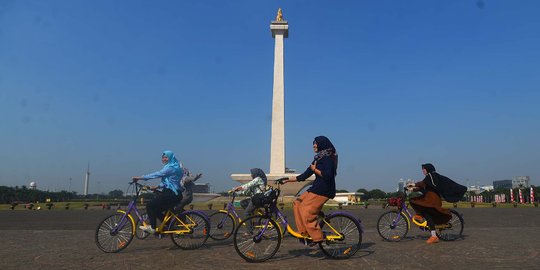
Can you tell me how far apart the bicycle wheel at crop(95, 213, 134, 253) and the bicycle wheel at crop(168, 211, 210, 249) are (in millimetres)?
754

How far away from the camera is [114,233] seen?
674cm

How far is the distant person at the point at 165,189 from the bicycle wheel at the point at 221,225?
1299 mm

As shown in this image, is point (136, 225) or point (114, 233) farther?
point (136, 225)

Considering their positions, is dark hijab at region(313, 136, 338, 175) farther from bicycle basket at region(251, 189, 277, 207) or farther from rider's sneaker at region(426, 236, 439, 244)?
rider's sneaker at region(426, 236, 439, 244)

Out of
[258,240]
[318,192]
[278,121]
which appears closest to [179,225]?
[258,240]

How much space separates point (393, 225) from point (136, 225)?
17.6ft

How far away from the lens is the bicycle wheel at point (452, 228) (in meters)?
8.22

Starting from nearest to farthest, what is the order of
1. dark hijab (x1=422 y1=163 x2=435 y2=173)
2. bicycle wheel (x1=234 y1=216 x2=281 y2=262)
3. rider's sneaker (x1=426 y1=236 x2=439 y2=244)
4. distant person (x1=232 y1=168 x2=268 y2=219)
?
bicycle wheel (x1=234 y1=216 x2=281 y2=262), distant person (x1=232 y1=168 x2=268 y2=219), rider's sneaker (x1=426 y1=236 x2=439 y2=244), dark hijab (x1=422 y1=163 x2=435 y2=173)

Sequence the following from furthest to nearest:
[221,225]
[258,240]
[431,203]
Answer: [221,225]
[431,203]
[258,240]

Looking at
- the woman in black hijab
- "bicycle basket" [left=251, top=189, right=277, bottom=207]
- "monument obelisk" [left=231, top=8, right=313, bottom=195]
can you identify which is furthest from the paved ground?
"monument obelisk" [left=231, top=8, right=313, bottom=195]

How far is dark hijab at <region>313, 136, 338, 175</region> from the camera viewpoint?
614 cm

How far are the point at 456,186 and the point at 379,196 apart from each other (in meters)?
113

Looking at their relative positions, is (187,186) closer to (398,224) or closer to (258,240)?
(258,240)

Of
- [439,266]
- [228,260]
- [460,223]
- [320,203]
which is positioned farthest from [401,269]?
[460,223]
